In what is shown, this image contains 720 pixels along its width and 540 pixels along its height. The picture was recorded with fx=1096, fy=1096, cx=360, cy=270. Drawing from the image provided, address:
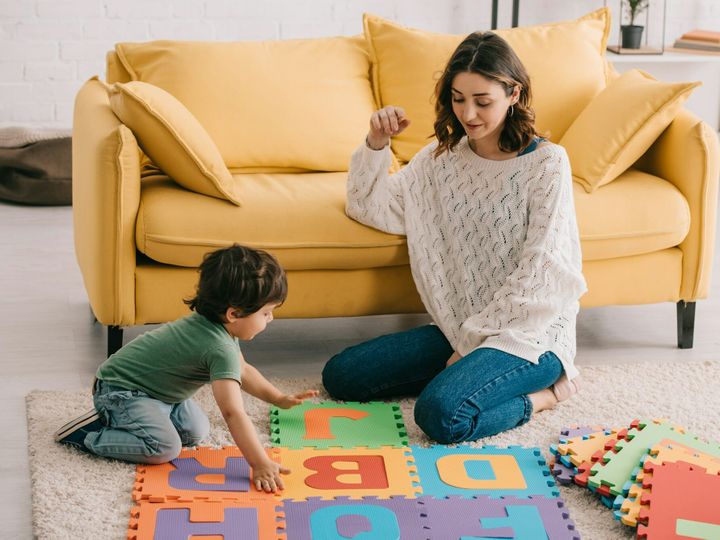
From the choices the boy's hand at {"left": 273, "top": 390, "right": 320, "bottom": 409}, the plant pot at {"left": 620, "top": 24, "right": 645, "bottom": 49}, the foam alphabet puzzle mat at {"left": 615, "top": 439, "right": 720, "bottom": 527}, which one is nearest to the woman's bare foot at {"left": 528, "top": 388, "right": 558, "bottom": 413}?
the foam alphabet puzzle mat at {"left": 615, "top": 439, "right": 720, "bottom": 527}

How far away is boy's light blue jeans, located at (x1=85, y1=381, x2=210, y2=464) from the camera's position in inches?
87.1

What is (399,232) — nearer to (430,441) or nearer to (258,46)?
(430,441)

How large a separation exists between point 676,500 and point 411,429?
0.62 m

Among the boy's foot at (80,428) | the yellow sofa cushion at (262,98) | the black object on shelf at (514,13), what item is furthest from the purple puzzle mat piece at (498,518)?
the black object on shelf at (514,13)

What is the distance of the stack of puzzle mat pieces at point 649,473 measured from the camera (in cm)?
202

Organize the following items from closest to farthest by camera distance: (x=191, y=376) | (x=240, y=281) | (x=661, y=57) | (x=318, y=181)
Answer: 1. (x=240, y=281)
2. (x=191, y=376)
3. (x=318, y=181)
4. (x=661, y=57)

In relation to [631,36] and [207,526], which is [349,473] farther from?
[631,36]

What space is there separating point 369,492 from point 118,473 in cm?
51

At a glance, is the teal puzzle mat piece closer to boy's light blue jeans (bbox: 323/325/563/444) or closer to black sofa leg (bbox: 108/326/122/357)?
boy's light blue jeans (bbox: 323/325/563/444)

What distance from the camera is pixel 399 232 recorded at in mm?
2688

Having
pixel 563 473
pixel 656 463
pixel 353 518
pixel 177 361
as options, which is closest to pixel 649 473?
pixel 656 463

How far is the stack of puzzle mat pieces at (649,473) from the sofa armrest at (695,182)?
2.03 ft

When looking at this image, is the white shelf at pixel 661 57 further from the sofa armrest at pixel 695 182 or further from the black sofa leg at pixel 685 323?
the black sofa leg at pixel 685 323

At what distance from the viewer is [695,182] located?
9.32ft
